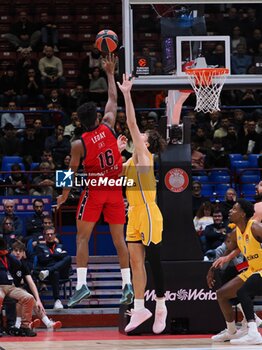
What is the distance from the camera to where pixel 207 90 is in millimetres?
12055

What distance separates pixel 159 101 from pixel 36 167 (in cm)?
311

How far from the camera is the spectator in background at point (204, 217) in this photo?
15966 millimetres

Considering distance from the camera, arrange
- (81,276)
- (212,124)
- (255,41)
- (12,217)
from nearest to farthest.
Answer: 1. (81,276)
2. (12,217)
3. (255,41)
4. (212,124)

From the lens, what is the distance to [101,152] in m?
9.62

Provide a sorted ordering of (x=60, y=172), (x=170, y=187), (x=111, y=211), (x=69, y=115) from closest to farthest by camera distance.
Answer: (x=111, y=211) → (x=170, y=187) → (x=60, y=172) → (x=69, y=115)

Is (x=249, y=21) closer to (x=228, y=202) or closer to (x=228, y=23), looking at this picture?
(x=228, y=23)

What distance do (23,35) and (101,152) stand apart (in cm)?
1180

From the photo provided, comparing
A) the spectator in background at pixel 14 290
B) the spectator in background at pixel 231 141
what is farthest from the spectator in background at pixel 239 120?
the spectator in background at pixel 14 290

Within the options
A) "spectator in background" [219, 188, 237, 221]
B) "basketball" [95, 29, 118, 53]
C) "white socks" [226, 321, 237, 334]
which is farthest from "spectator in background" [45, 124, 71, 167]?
"basketball" [95, 29, 118, 53]

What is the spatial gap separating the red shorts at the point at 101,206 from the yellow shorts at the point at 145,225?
24.8 inches

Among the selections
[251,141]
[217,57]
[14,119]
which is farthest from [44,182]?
[217,57]

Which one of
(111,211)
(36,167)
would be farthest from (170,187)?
(36,167)

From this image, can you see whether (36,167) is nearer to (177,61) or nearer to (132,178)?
(177,61)

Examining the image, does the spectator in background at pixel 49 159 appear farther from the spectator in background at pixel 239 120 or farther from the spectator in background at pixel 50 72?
the spectator in background at pixel 239 120
